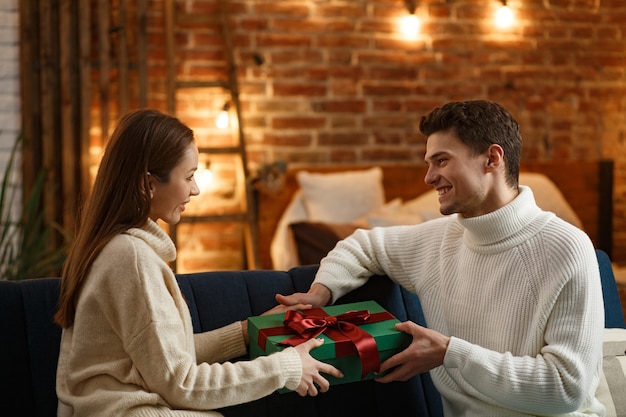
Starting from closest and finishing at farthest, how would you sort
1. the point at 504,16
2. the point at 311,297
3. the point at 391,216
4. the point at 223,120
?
the point at 311,297, the point at 391,216, the point at 223,120, the point at 504,16

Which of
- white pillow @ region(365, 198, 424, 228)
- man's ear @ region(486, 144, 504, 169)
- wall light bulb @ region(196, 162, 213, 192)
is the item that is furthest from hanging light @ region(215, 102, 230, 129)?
man's ear @ region(486, 144, 504, 169)

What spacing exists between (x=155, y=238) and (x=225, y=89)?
2860 millimetres

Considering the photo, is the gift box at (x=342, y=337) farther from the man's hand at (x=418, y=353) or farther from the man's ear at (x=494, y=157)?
the man's ear at (x=494, y=157)

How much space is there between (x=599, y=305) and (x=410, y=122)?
3.18 meters

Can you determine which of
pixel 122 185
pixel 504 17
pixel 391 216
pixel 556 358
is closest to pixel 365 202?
pixel 391 216

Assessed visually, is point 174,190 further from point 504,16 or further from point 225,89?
point 504,16

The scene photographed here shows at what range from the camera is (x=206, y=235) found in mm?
4352

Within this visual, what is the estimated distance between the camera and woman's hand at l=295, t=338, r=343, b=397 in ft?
5.05

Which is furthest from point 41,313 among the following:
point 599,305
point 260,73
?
Answer: point 260,73

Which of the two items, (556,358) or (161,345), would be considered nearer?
(161,345)

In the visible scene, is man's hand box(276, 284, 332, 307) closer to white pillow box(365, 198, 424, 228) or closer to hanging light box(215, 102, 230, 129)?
white pillow box(365, 198, 424, 228)

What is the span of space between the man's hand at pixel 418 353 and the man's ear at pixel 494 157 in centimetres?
41

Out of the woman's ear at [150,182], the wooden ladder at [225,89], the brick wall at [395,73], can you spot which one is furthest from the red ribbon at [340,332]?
the brick wall at [395,73]

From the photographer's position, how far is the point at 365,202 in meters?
4.26
